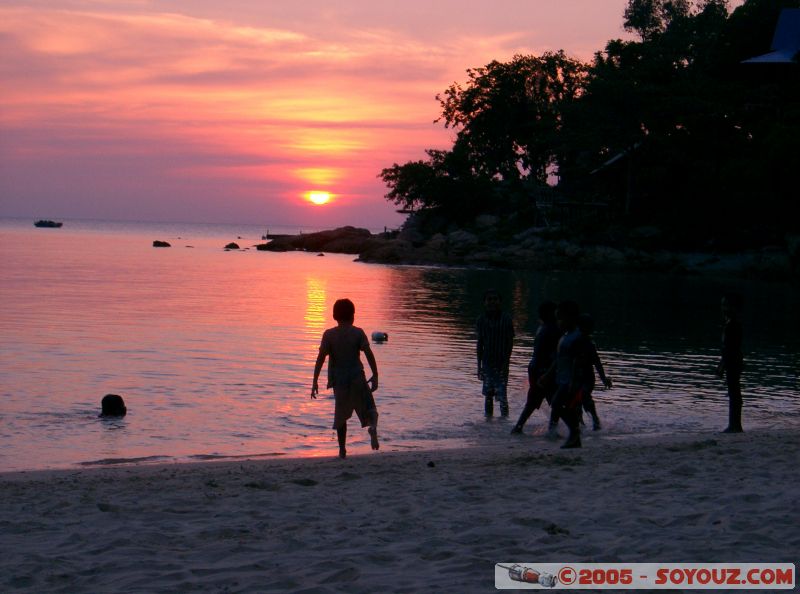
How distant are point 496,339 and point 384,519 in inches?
253

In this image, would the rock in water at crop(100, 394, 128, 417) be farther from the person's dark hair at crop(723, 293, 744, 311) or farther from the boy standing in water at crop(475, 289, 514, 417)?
the person's dark hair at crop(723, 293, 744, 311)

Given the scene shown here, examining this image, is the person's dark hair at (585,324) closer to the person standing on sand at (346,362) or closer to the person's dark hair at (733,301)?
the person's dark hair at (733,301)

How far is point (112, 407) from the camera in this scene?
14.1 m

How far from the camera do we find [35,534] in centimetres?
696

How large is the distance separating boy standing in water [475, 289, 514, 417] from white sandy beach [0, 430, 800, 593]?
10.8 ft

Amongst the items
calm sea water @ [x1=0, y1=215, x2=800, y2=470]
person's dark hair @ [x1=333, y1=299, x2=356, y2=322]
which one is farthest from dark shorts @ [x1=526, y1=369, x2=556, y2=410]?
person's dark hair @ [x1=333, y1=299, x2=356, y2=322]

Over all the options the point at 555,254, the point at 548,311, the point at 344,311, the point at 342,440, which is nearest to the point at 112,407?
the point at 342,440

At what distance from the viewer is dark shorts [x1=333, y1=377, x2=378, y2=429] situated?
1016 cm

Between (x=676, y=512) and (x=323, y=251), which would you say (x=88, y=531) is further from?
(x=323, y=251)

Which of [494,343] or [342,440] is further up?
[494,343]

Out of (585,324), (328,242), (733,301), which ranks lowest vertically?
(585,324)

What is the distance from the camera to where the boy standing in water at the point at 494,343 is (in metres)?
13.4

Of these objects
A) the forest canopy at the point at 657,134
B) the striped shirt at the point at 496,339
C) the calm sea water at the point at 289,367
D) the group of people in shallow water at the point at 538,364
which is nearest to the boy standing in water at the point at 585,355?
the group of people in shallow water at the point at 538,364

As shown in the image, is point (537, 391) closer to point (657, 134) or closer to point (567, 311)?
point (567, 311)
